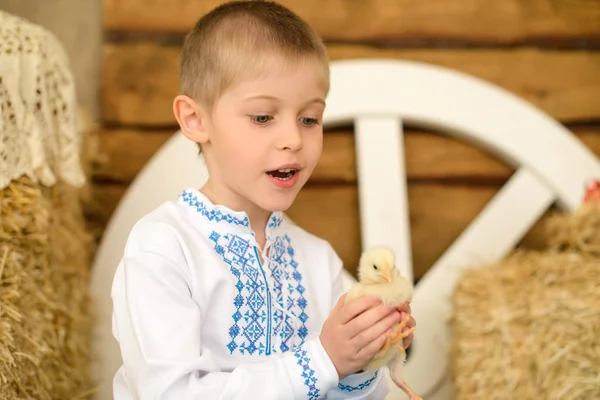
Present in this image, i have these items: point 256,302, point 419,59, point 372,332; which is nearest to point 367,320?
point 372,332

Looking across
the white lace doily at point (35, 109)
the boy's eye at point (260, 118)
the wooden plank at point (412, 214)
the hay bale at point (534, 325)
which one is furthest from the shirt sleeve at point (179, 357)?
the wooden plank at point (412, 214)

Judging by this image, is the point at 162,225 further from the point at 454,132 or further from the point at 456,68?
the point at 456,68

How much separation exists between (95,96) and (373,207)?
0.72m

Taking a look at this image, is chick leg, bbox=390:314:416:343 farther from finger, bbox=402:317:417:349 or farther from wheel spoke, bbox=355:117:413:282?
wheel spoke, bbox=355:117:413:282

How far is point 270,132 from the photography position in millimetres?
1084

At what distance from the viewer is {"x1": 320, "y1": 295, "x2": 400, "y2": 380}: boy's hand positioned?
0.98 metres

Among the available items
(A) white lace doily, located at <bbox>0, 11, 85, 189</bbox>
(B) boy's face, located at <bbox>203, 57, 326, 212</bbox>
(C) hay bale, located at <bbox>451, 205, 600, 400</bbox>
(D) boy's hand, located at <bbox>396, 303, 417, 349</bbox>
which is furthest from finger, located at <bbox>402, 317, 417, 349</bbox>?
(A) white lace doily, located at <bbox>0, 11, 85, 189</bbox>

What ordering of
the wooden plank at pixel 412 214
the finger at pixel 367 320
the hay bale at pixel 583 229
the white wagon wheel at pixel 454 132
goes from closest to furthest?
the finger at pixel 367 320 < the hay bale at pixel 583 229 < the white wagon wheel at pixel 454 132 < the wooden plank at pixel 412 214

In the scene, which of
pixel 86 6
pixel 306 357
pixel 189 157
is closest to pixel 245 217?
pixel 306 357

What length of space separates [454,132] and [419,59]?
0.65 ft

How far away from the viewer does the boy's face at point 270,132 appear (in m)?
1.08

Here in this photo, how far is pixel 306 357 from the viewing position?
101cm

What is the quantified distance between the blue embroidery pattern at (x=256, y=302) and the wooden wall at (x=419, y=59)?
0.59 meters

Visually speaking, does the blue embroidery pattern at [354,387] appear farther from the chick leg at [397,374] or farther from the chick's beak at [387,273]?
the chick's beak at [387,273]
